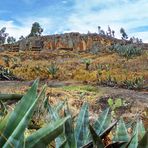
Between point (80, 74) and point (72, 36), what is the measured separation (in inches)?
919

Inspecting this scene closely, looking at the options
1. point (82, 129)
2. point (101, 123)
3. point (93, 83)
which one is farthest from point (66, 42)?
point (82, 129)

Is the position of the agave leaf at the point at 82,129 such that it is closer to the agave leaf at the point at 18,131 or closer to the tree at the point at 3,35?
the agave leaf at the point at 18,131

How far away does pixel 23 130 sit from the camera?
5.34ft

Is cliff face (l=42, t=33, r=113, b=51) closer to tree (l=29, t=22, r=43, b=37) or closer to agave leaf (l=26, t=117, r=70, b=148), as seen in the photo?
tree (l=29, t=22, r=43, b=37)

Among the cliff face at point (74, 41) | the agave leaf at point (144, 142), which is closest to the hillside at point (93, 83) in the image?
the agave leaf at point (144, 142)

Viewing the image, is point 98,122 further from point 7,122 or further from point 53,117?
point 7,122

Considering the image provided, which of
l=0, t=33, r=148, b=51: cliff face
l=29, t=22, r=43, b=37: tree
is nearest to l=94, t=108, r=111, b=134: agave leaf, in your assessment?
l=0, t=33, r=148, b=51: cliff face

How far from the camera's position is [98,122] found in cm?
253

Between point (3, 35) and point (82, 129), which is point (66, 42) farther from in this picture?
point (82, 129)

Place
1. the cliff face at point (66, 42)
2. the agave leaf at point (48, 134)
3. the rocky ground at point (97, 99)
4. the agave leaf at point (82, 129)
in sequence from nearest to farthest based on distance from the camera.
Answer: the agave leaf at point (48, 134)
the agave leaf at point (82, 129)
the rocky ground at point (97, 99)
the cliff face at point (66, 42)

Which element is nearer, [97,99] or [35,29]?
[97,99]

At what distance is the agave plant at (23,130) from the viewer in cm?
162

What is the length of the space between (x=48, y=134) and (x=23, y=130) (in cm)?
9

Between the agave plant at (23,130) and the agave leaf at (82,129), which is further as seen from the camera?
the agave leaf at (82,129)
